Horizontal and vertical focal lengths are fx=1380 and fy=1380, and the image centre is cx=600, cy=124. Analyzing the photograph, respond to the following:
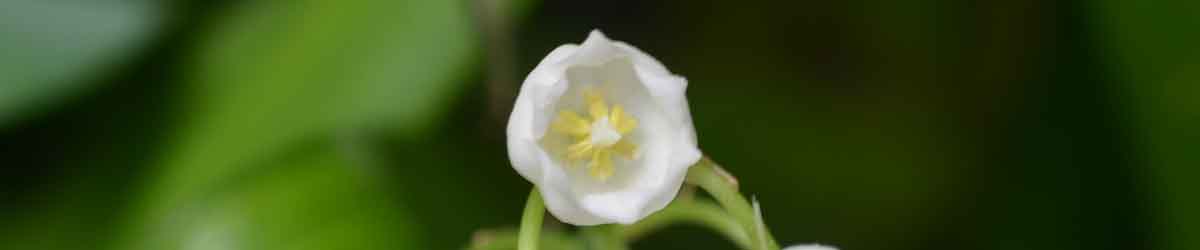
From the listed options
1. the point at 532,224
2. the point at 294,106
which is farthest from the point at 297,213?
the point at 532,224

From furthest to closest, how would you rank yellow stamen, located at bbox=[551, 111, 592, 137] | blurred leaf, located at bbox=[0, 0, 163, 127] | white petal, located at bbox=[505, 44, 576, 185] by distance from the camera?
blurred leaf, located at bbox=[0, 0, 163, 127]
yellow stamen, located at bbox=[551, 111, 592, 137]
white petal, located at bbox=[505, 44, 576, 185]

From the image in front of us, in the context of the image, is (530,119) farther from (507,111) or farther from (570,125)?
(507,111)

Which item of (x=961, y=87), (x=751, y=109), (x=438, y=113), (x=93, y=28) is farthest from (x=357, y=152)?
(x=961, y=87)

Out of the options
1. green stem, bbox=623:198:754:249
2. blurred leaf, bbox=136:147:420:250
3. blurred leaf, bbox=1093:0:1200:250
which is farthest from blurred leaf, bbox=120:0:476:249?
blurred leaf, bbox=1093:0:1200:250

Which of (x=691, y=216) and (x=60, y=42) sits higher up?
(x=60, y=42)

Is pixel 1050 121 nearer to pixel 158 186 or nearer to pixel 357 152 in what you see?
pixel 357 152

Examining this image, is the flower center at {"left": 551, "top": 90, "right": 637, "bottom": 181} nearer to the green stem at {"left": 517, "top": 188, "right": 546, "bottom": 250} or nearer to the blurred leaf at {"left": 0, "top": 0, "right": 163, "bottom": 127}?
the green stem at {"left": 517, "top": 188, "right": 546, "bottom": 250}

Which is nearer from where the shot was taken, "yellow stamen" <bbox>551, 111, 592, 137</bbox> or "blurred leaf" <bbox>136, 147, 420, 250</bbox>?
"yellow stamen" <bbox>551, 111, 592, 137</bbox>
